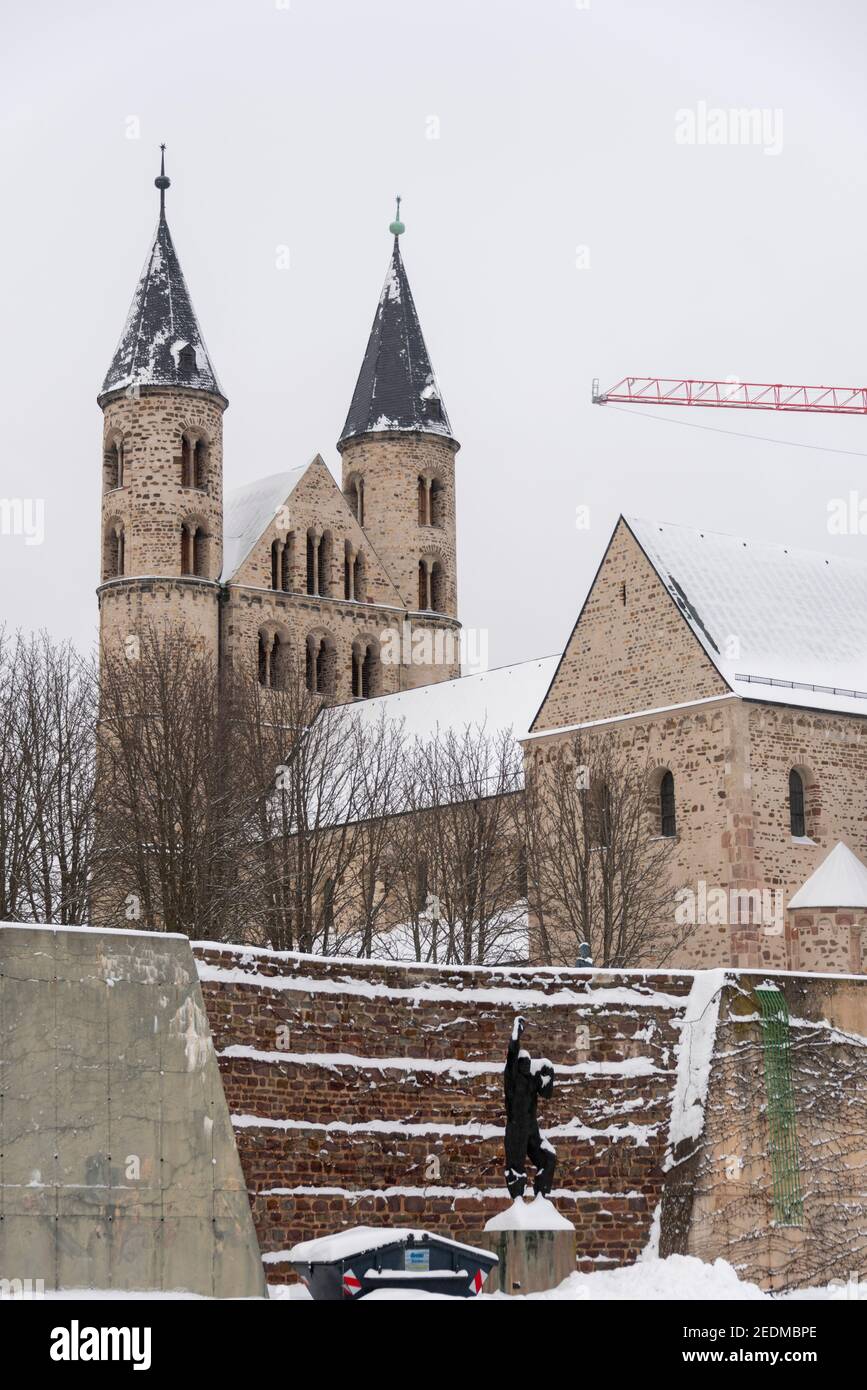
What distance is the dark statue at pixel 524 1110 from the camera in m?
27.8

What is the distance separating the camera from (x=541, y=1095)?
91.7ft

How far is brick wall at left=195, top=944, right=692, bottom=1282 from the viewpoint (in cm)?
2706

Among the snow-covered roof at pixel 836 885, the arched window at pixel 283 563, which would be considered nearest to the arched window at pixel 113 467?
the arched window at pixel 283 563

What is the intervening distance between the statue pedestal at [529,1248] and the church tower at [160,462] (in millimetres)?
53480

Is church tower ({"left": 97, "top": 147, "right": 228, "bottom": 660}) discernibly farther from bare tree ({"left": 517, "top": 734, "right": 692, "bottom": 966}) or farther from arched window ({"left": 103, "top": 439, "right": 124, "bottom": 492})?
bare tree ({"left": 517, "top": 734, "right": 692, "bottom": 966})

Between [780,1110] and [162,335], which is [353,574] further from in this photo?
[780,1110]

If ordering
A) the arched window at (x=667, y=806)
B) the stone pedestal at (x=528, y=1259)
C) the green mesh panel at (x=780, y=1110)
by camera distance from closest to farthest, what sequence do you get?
the stone pedestal at (x=528, y=1259)
the green mesh panel at (x=780, y=1110)
the arched window at (x=667, y=806)

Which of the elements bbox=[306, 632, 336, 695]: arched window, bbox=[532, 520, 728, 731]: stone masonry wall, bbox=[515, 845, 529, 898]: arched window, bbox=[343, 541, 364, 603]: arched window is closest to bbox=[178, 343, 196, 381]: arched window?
bbox=[343, 541, 364, 603]: arched window

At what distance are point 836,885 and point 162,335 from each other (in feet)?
123

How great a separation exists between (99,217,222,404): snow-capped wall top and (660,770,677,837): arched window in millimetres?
32471

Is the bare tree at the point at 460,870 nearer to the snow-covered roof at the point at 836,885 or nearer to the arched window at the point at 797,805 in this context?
the arched window at the point at 797,805
